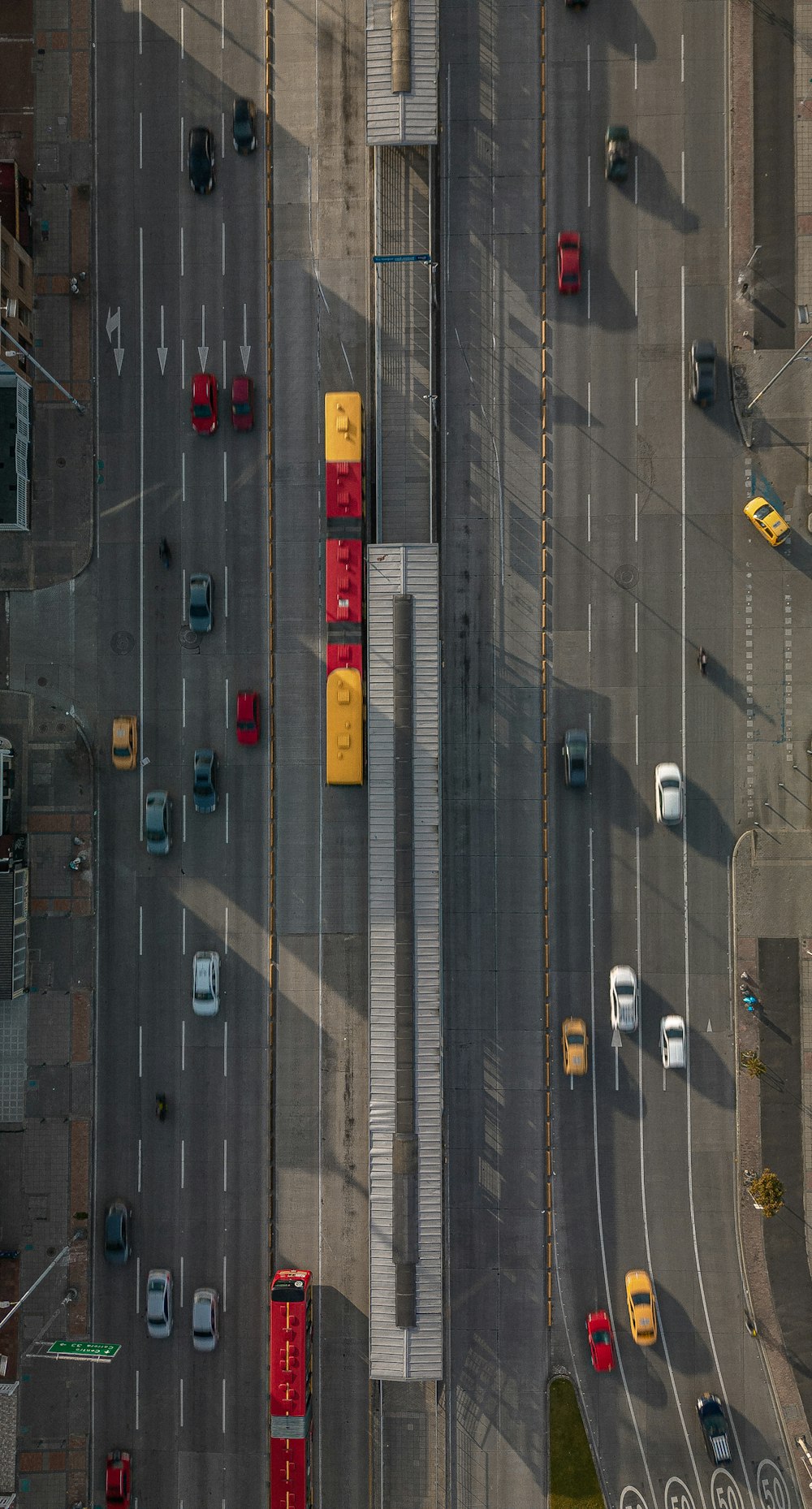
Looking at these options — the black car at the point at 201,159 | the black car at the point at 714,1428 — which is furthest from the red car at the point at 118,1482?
the black car at the point at 201,159

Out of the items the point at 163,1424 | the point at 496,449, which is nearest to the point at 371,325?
the point at 496,449

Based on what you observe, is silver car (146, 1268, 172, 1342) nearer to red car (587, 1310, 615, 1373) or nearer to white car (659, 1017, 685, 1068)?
red car (587, 1310, 615, 1373)

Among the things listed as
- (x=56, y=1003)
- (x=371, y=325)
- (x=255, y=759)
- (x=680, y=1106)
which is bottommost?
(x=680, y=1106)

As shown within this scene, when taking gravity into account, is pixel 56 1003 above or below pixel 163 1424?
above

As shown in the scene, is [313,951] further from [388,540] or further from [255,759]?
[388,540]

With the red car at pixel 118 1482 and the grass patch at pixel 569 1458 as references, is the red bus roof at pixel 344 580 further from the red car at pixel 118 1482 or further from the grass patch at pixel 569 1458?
the red car at pixel 118 1482
